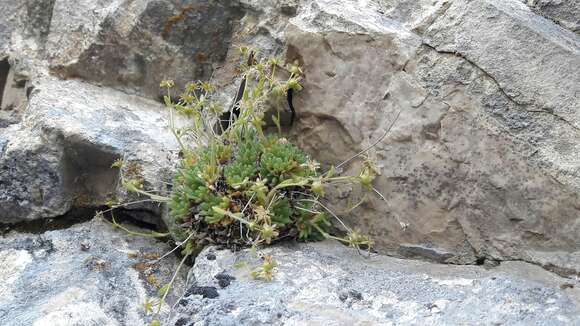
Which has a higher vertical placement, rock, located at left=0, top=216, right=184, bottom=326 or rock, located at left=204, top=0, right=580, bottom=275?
rock, located at left=204, top=0, right=580, bottom=275

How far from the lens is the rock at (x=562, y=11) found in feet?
11.3

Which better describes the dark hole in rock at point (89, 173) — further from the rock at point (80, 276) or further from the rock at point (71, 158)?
the rock at point (80, 276)

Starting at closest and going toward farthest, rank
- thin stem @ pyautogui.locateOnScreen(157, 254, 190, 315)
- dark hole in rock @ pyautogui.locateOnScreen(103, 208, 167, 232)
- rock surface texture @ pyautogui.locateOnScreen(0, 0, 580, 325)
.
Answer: thin stem @ pyautogui.locateOnScreen(157, 254, 190, 315) → rock surface texture @ pyautogui.locateOnScreen(0, 0, 580, 325) → dark hole in rock @ pyautogui.locateOnScreen(103, 208, 167, 232)

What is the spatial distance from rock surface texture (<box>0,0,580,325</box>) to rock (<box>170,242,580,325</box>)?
0.01 m

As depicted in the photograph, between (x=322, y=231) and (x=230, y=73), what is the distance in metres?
1.30

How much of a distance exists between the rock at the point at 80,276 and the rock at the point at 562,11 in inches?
90.1

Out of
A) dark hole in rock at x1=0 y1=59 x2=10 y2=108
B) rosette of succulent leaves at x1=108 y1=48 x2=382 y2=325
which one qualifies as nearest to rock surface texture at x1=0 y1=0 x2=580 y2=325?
rosette of succulent leaves at x1=108 y1=48 x2=382 y2=325

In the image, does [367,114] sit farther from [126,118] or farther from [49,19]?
[49,19]

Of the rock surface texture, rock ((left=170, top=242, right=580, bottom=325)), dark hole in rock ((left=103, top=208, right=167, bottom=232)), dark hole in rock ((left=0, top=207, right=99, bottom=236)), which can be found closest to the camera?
rock ((left=170, top=242, right=580, bottom=325))

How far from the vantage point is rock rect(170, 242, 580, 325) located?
2467mm

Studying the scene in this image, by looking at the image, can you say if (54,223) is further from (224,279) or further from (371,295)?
(371,295)

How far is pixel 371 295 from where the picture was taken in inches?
105

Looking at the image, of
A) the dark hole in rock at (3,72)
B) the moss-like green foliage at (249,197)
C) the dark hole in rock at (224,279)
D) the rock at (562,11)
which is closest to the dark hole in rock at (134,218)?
the moss-like green foliage at (249,197)

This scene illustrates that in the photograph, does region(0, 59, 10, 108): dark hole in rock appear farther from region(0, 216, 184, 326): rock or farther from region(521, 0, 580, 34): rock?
region(521, 0, 580, 34): rock
